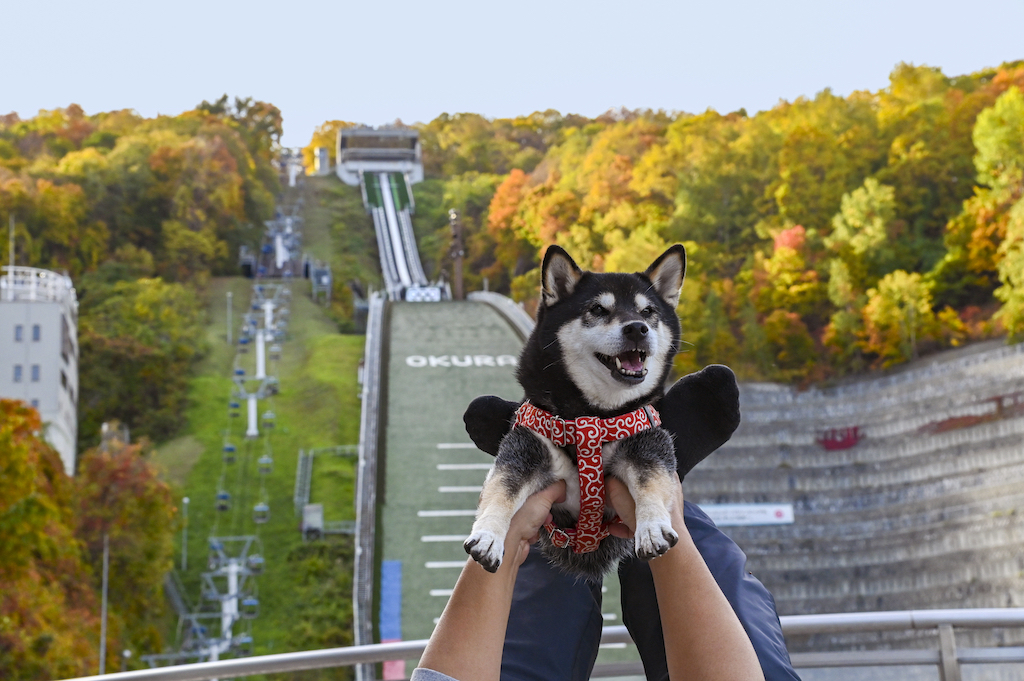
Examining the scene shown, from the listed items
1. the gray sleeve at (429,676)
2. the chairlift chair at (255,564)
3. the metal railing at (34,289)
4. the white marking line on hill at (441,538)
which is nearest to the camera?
the gray sleeve at (429,676)

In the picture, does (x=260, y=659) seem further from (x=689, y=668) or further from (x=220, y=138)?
(x=220, y=138)

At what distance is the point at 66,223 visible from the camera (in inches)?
1197

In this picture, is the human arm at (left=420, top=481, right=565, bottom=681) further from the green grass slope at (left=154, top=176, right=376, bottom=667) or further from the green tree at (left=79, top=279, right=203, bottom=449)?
the green tree at (left=79, top=279, right=203, bottom=449)

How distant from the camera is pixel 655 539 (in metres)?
1.56

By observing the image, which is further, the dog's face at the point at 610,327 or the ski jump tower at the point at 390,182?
the ski jump tower at the point at 390,182

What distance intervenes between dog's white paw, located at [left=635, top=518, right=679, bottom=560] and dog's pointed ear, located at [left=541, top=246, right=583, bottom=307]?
1.85 ft

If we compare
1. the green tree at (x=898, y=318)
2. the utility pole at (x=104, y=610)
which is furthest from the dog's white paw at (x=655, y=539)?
the green tree at (x=898, y=318)

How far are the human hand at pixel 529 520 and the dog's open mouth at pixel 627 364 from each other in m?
0.25

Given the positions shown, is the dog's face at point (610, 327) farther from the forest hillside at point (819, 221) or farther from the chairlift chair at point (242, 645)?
the forest hillside at point (819, 221)

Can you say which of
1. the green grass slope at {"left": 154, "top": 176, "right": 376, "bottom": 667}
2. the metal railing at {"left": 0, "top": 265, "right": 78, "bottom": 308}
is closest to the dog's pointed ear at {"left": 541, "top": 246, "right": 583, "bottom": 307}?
the green grass slope at {"left": 154, "top": 176, "right": 376, "bottom": 667}

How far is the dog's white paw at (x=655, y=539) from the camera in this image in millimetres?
1562

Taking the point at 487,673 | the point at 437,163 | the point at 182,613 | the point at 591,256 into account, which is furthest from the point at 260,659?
the point at 437,163

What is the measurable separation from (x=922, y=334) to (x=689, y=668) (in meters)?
23.5

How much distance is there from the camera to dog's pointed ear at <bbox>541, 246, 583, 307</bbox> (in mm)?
1898
